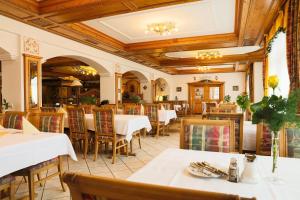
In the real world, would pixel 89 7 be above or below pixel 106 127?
above

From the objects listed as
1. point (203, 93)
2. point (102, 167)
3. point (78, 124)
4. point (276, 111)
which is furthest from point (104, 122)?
point (203, 93)

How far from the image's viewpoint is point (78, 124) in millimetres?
4168

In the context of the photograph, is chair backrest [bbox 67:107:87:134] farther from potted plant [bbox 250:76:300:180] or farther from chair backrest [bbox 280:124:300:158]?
potted plant [bbox 250:76:300:180]

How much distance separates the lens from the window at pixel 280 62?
3.59m

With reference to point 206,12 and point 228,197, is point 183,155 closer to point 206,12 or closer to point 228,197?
point 228,197

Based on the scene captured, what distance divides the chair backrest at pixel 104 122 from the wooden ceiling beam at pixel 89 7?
1.67 m

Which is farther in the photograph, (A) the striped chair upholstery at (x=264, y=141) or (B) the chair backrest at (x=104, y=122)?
(B) the chair backrest at (x=104, y=122)

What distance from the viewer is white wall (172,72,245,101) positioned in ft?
41.5

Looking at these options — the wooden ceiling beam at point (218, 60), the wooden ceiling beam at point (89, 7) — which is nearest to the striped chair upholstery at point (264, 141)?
the wooden ceiling beam at point (89, 7)

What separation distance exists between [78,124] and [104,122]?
66cm

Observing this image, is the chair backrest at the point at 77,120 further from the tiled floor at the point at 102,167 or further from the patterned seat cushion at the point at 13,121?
the patterned seat cushion at the point at 13,121

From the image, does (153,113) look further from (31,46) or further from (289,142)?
(289,142)

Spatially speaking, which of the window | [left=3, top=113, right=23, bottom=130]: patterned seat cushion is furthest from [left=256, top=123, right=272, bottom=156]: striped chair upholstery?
[left=3, top=113, right=23, bottom=130]: patterned seat cushion

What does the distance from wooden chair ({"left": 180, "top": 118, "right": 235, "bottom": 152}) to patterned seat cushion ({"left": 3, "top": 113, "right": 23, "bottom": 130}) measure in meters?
2.34
